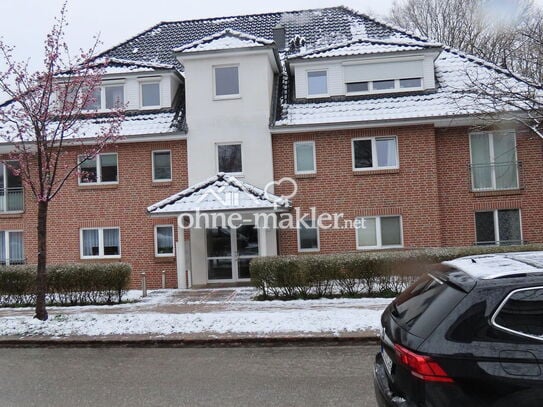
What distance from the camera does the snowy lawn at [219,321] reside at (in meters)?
8.30

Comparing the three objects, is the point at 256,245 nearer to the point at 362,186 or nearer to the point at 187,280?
the point at 187,280

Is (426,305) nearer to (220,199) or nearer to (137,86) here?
(220,199)

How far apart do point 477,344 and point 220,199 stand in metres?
12.0

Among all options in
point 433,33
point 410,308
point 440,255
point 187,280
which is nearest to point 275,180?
point 187,280

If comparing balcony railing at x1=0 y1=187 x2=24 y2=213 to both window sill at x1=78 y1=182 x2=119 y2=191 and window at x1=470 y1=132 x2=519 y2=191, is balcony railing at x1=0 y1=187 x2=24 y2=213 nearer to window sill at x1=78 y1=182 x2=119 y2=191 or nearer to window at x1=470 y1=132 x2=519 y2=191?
window sill at x1=78 y1=182 x2=119 y2=191

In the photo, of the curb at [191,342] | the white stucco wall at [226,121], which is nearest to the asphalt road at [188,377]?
the curb at [191,342]

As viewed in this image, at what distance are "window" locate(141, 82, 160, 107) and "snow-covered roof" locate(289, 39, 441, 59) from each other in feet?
16.2

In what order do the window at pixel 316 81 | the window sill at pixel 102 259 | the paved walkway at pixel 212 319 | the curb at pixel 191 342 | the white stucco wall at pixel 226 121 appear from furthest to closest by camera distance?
the window at pixel 316 81 < the window sill at pixel 102 259 < the white stucco wall at pixel 226 121 < the paved walkway at pixel 212 319 < the curb at pixel 191 342

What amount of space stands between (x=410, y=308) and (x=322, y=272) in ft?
26.9

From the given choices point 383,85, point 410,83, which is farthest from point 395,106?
point 410,83

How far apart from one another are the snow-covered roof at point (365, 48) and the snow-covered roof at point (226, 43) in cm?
129

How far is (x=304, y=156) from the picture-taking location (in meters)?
16.4

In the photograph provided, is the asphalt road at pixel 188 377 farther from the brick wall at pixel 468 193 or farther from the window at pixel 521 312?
the brick wall at pixel 468 193

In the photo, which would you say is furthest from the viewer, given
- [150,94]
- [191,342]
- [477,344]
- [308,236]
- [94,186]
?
[150,94]
